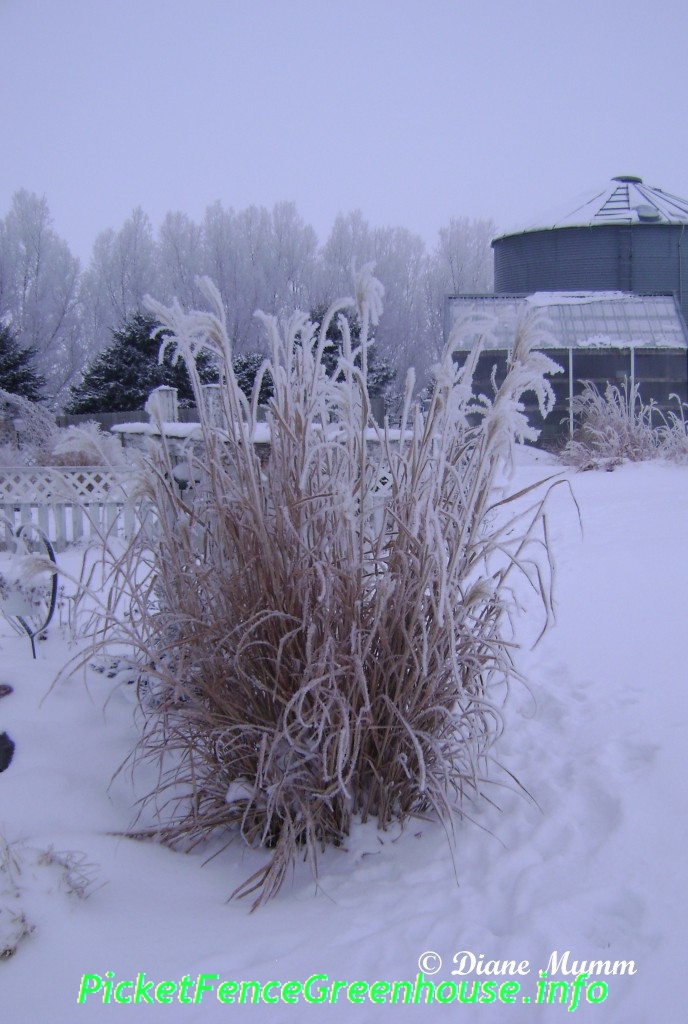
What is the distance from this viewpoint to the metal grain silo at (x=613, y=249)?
18266 mm

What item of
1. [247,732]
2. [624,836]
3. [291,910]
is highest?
[247,732]

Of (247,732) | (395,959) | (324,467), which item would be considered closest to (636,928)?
(395,959)

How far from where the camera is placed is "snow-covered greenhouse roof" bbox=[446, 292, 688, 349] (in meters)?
13.3

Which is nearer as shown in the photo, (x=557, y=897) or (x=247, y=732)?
→ (x=557, y=897)

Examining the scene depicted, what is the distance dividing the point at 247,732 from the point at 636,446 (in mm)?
8355

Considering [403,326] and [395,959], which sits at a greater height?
[403,326]

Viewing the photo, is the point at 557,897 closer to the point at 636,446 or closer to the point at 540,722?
the point at 540,722

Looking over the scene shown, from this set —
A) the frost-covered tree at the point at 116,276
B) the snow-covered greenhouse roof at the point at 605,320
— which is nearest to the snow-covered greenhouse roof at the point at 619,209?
the snow-covered greenhouse roof at the point at 605,320

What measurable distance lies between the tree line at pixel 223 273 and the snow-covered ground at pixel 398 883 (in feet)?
66.5

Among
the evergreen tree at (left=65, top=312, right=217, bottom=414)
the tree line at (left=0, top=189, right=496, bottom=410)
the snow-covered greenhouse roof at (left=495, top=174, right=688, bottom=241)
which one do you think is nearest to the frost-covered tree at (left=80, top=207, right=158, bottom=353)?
the tree line at (left=0, top=189, right=496, bottom=410)

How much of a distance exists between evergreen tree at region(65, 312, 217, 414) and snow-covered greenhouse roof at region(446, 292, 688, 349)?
232 inches

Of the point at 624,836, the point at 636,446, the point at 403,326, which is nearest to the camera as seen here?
the point at 624,836

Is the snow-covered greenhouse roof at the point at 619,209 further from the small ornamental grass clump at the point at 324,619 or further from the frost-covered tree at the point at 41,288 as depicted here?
the small ornamental grass clump at the point at 324,619

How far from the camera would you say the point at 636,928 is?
49.6 inches
